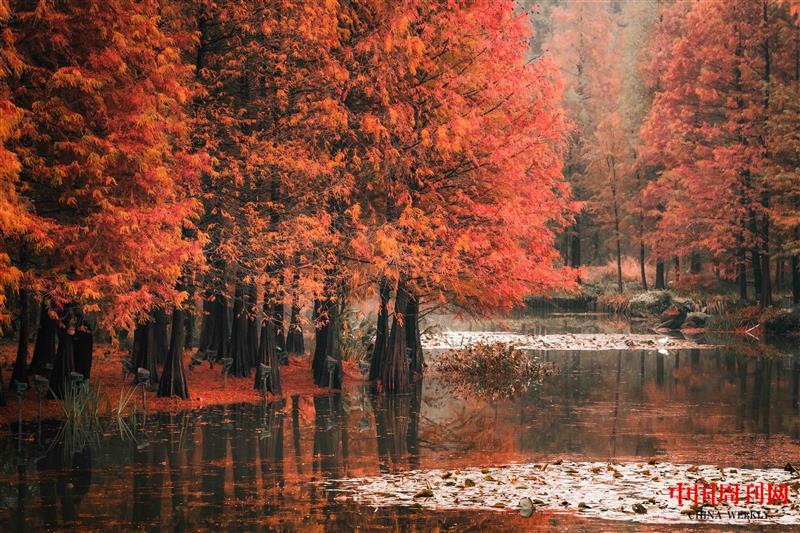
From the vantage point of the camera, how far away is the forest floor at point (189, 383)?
22.2 m

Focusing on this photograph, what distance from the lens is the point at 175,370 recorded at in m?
24.0

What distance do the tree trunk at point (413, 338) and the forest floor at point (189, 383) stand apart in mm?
1583

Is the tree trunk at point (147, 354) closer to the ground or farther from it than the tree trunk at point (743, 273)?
closer to the ground

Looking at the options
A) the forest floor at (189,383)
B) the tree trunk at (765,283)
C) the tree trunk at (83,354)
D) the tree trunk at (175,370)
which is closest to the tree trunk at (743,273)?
the tree trunk at (765,283)

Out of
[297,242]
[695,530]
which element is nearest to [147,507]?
[695,530]

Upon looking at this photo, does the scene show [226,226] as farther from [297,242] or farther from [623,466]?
[623,466]

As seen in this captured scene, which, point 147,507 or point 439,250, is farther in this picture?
point 439,250

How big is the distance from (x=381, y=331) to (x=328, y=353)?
1569 millimetres

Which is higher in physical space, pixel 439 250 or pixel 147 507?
pixel 439 250

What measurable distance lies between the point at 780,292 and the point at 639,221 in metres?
12.1

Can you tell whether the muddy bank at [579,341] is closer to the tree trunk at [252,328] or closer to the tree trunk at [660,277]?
the tree trunk at [252,328]

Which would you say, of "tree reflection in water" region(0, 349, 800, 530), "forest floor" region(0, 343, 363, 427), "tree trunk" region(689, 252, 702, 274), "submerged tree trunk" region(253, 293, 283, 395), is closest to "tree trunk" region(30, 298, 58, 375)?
"forest floor" region(0, 343, 363, 427)

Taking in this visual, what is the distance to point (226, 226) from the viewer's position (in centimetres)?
2438

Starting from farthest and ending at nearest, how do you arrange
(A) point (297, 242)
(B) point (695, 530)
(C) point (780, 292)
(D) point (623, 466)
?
(C) point (780, 292) → (A) point (297, 242) → (D) point (623, 466) → (B) point (695, 530)
